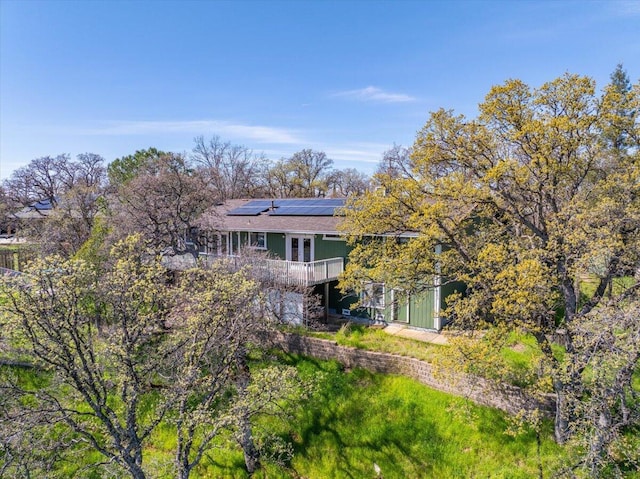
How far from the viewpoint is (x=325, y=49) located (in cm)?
1845

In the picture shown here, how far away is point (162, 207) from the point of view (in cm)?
1412

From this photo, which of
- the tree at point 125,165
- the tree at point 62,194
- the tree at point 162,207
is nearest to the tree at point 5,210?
the tree at point 62,194

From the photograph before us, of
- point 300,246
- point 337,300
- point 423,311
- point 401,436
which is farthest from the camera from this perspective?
point 300,246

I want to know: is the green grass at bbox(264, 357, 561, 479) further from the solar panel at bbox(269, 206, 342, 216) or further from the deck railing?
the solar panel at bbox(269, 206, 342, 216)

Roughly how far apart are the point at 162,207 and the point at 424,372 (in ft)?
38.7

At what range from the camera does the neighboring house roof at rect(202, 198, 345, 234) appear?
17.6 metres

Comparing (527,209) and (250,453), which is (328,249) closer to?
(527,209)

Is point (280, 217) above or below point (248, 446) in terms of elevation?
above

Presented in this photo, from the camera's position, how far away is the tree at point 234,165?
150 ft

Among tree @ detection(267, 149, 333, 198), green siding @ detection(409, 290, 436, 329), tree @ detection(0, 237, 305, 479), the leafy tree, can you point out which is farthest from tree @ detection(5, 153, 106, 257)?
the leafy tree

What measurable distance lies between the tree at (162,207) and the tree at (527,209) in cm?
731

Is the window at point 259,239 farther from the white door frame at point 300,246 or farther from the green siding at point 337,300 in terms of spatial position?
the green siding at point 337,300

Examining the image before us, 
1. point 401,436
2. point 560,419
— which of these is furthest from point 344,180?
point 560,419

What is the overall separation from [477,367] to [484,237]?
4067mm
